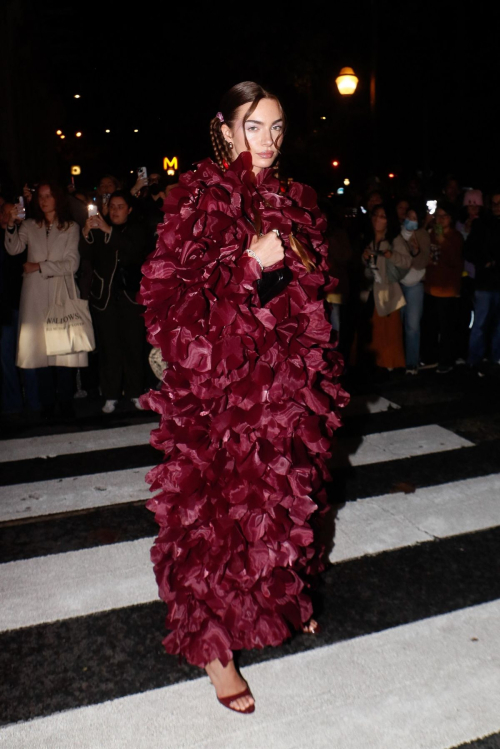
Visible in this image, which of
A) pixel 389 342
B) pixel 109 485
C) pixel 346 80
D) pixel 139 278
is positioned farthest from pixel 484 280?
pixel 346 80

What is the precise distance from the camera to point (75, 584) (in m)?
3.48

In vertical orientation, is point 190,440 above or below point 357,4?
below

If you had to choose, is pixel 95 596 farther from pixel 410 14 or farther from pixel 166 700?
pixel 410 14

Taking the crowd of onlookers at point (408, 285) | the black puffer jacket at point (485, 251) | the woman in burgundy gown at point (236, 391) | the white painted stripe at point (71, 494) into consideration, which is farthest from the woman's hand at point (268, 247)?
the black puffer jacket at point (485, 251)

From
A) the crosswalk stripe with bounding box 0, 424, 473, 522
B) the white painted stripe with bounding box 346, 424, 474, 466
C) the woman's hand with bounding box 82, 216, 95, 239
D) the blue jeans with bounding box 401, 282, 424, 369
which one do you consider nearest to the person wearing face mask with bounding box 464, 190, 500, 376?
the blue jeans with bounding box 401, 282, 424, 369

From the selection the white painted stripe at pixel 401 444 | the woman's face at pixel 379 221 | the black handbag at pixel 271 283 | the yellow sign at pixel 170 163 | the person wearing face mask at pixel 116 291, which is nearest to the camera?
the black handbag at pixel 271 283

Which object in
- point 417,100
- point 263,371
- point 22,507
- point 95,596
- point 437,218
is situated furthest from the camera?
point 417,100

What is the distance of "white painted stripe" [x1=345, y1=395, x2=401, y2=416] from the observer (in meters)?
6.57

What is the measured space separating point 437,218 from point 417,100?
25878mm

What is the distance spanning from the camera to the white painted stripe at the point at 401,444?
5312 mm

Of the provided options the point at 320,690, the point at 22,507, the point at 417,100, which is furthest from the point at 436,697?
the point at 417,100

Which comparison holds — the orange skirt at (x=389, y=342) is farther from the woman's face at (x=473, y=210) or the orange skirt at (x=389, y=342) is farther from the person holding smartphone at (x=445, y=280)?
the woman's face at (x=473, y=210)

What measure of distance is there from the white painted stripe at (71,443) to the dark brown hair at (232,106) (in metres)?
3.41

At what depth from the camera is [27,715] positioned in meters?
2.59
